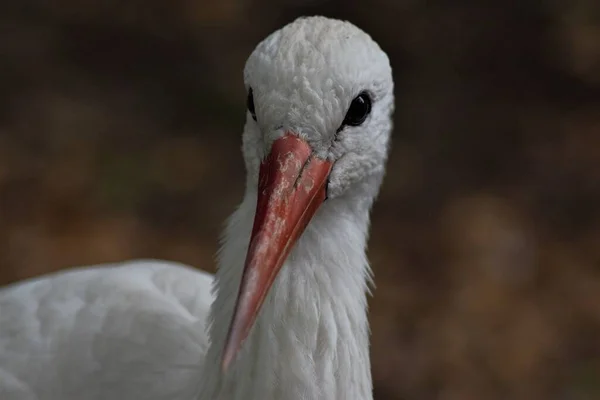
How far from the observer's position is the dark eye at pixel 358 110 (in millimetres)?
1192

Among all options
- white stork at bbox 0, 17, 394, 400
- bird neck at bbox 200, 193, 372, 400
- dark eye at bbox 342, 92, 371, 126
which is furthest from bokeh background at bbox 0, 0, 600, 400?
dark eye at bbox 342, 92, 371, 126

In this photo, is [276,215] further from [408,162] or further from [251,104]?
[408,162]

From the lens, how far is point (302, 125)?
3.70 feet

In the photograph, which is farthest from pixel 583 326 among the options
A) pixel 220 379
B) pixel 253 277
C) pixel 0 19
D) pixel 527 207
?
pixel 0 19

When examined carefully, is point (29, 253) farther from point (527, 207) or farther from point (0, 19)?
point (527, 207)

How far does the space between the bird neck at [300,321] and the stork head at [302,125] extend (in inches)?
2.5

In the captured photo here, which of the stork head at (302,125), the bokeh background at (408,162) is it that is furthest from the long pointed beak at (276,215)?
the bokeh background at (408,162)

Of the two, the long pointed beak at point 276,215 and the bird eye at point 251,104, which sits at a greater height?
the bird eye at point 251,104

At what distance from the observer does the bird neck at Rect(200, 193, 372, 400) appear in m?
1.23

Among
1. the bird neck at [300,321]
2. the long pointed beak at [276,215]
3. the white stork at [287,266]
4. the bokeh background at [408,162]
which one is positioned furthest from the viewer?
the bokeh background at [408,162]

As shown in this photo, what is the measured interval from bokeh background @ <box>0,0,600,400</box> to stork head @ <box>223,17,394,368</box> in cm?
138

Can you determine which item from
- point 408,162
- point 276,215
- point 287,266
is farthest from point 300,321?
point 408,162

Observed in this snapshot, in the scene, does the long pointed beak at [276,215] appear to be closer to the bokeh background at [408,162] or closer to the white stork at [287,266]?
the white stork at [287,266]

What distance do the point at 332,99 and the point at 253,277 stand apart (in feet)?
0.83
